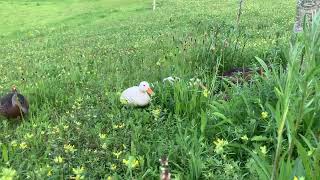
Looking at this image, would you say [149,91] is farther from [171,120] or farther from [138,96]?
[171,120]

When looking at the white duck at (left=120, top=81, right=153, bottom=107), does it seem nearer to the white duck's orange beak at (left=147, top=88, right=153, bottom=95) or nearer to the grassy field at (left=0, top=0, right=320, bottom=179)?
the white duck's orange beak at (left=147, top=88, right=153, bottom=95)

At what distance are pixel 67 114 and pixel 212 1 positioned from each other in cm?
1894

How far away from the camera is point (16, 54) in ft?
42.8

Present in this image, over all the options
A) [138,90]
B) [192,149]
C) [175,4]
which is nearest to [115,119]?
[138,90]

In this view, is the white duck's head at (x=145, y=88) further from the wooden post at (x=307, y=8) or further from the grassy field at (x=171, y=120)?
the wooden post at (x=307, y=8)

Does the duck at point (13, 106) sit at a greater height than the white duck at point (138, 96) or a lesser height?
lesser

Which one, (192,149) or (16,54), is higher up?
(192,149)

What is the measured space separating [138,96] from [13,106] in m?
1.57

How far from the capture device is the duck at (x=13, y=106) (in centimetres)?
595

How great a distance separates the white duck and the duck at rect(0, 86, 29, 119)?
51.1 inches

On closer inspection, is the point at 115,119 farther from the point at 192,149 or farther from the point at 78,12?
the point at 78,12

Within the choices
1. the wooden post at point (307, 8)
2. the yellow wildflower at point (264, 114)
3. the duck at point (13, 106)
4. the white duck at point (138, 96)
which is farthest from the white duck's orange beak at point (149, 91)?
the wooden post at point (307, 8)

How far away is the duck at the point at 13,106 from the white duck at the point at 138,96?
130 cm

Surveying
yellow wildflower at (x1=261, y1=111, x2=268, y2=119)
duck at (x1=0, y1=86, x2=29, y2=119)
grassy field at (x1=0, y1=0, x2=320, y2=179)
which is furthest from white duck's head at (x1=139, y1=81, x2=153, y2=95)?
yellow wildflower at (x1=261, y1=111, x2=268, y2=119)
